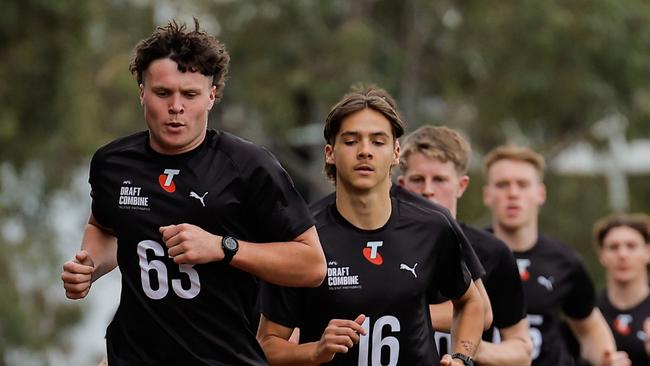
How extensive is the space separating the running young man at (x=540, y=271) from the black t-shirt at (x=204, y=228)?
3.72 meters

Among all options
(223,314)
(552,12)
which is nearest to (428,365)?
(223,314)

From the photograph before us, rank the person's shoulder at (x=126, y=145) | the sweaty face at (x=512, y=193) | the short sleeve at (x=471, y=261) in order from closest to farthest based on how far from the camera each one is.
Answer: the person's shoulder at (x=126, y=145) → the short sleeve at (x=471, y=261) → the sweaty face at (x=512, y=193)

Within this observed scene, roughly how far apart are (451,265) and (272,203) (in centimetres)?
119

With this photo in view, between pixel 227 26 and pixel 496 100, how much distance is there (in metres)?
4.35

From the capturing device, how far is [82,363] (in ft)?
105

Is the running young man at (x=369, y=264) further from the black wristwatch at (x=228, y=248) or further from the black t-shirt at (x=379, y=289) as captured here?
the black wristwatch at (x=228, y=248)

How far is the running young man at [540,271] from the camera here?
9703mm

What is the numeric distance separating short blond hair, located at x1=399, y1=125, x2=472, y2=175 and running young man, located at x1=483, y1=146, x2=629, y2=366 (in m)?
1.43

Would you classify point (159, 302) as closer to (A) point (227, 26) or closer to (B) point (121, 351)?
(B) point (121, 351)

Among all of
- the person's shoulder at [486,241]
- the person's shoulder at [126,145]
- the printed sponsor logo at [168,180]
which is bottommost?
the printed sponsor logo at [168,180]

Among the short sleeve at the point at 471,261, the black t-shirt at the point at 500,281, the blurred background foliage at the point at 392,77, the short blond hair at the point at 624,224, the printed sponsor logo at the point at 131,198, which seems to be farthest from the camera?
the blurred background foliage at the point at 392,77

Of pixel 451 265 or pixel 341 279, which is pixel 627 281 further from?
pixel 341 279

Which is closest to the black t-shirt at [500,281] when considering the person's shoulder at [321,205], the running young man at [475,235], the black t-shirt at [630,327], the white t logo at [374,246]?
the running young man at [475,235]

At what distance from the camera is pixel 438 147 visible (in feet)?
27.1
